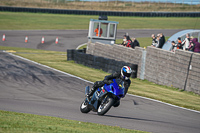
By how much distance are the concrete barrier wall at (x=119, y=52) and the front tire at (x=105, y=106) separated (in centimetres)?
1001

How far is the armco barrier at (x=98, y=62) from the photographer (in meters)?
19.1

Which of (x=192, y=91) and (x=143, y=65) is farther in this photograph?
(x=143, y=65)

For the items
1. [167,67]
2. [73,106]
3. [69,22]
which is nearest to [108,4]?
[69,22]

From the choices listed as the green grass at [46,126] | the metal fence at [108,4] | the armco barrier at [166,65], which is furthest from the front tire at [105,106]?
the metal fence at [108,4]

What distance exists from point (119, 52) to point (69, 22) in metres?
32.0

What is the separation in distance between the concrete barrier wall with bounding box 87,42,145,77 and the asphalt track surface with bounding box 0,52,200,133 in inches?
173

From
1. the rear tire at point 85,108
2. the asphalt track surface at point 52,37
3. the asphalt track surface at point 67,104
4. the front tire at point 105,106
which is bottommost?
the asphalt track surface at point 52,37

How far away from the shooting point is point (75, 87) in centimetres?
1458

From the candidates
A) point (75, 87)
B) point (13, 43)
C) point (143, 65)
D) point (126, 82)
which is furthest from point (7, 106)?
point (13, 43)

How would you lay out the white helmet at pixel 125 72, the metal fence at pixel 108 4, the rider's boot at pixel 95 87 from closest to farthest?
the white helmet at pixel 125 72
the rider's boot at pixel 95 87
the metal fence at pixel 108 4

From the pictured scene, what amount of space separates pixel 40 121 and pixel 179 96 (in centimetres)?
833

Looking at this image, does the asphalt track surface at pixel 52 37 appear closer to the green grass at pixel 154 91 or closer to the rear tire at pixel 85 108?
the green grass at pixel 154 91

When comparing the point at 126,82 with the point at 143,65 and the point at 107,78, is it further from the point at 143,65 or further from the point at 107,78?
the point at 143,65

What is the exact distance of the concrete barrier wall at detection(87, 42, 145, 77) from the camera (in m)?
19.4
